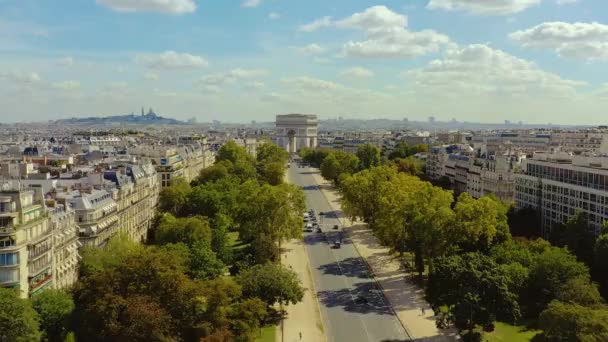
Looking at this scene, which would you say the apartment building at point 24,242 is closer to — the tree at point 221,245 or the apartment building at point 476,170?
the tree at point 221,245

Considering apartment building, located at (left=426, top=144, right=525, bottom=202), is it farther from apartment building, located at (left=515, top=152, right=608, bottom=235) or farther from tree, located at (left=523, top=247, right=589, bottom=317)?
tree, located at (left=523, top=247, right=589, bottom=317)

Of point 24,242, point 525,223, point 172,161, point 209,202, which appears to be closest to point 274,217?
point 209,202

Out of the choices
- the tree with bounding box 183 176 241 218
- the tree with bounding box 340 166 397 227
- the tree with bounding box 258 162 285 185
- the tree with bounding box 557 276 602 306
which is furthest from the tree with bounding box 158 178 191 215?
the tree with bounding box 557 276 602 306

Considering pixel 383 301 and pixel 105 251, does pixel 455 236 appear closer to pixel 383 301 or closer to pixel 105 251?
pixel 383 301

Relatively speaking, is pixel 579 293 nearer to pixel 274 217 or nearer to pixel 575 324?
pixel 575 324

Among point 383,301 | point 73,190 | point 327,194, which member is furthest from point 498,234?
point 327,194
